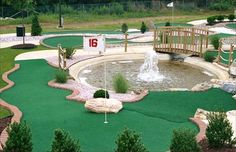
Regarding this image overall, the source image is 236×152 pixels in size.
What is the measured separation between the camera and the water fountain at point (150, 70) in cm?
1622

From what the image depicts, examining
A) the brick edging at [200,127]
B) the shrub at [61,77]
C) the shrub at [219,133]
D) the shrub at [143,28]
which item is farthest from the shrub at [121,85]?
the shrub at [143,28]

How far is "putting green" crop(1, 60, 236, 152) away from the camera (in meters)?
9.24

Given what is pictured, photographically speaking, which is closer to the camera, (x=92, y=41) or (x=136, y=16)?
(x=92, y=41)

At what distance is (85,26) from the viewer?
30.8 meters

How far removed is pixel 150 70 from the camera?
17.2 meters

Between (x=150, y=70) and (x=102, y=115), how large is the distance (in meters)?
6.72

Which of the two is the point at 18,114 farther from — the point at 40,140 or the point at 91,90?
the point at 91,90

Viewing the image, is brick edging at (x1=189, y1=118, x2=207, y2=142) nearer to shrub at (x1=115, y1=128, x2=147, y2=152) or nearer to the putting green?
the putting green

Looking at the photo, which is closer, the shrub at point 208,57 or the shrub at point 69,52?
the shrub at point 208,57

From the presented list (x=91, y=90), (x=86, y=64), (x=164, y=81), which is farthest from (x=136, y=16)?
(x=91, y=90)

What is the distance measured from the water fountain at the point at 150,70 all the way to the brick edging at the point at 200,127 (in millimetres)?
5595

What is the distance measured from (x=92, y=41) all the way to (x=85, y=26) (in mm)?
19502

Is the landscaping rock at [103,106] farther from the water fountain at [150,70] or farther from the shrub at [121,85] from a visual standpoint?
the water fountain at [150,70]

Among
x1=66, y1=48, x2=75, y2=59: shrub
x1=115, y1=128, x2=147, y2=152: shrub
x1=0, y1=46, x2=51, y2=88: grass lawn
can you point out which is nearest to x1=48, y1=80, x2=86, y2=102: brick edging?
x1=0, y1=46, x2=51, y2=88: grass lawn
